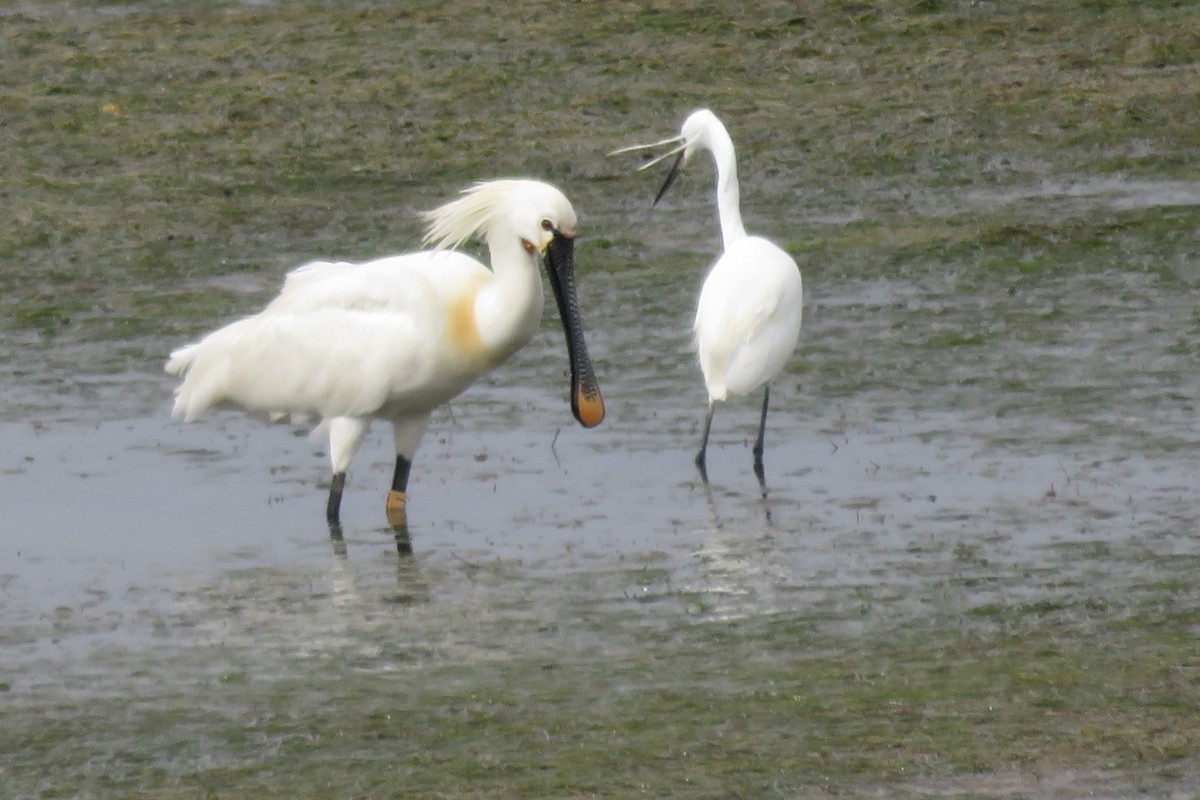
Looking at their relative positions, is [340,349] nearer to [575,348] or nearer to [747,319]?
[575,348]

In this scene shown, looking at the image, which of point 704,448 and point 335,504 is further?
point 704,448

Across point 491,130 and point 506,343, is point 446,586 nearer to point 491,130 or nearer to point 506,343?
point 506,343

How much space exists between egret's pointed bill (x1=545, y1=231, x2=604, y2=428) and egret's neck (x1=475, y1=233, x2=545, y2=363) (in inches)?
6.8

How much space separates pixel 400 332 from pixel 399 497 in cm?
62

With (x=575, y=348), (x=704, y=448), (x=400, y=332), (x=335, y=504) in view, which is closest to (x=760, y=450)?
(x=704, y=448)

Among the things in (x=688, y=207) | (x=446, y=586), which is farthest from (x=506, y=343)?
(x=688, y=207)

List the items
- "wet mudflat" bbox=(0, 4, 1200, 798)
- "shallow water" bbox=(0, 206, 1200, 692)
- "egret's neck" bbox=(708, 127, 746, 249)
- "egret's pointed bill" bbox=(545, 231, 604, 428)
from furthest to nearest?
"egret's neck" bbox=(708, 127, 746, 249)
"egret's pointed bill" bbox=(545, 231, 604, 428)
"shallow water" bbox=(0, 206, 1200, 692)
"wet mudflat" bbox=(0, 4, 1200, 798)

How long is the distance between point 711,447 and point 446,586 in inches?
92.1

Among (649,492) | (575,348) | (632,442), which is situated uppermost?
(575,348)

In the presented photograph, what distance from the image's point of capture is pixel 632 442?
1034cm

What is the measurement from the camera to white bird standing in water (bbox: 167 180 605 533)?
9.18m

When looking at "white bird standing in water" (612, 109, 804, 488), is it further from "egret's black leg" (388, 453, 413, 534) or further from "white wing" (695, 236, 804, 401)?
"egret's black leg" (388, 453, 413, 534)

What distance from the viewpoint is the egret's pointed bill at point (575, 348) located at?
30.9ft

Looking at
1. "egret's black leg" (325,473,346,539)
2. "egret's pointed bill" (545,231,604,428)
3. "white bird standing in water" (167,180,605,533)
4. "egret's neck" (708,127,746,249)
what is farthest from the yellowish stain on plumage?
"egret's neck" (708,127,746,249)
